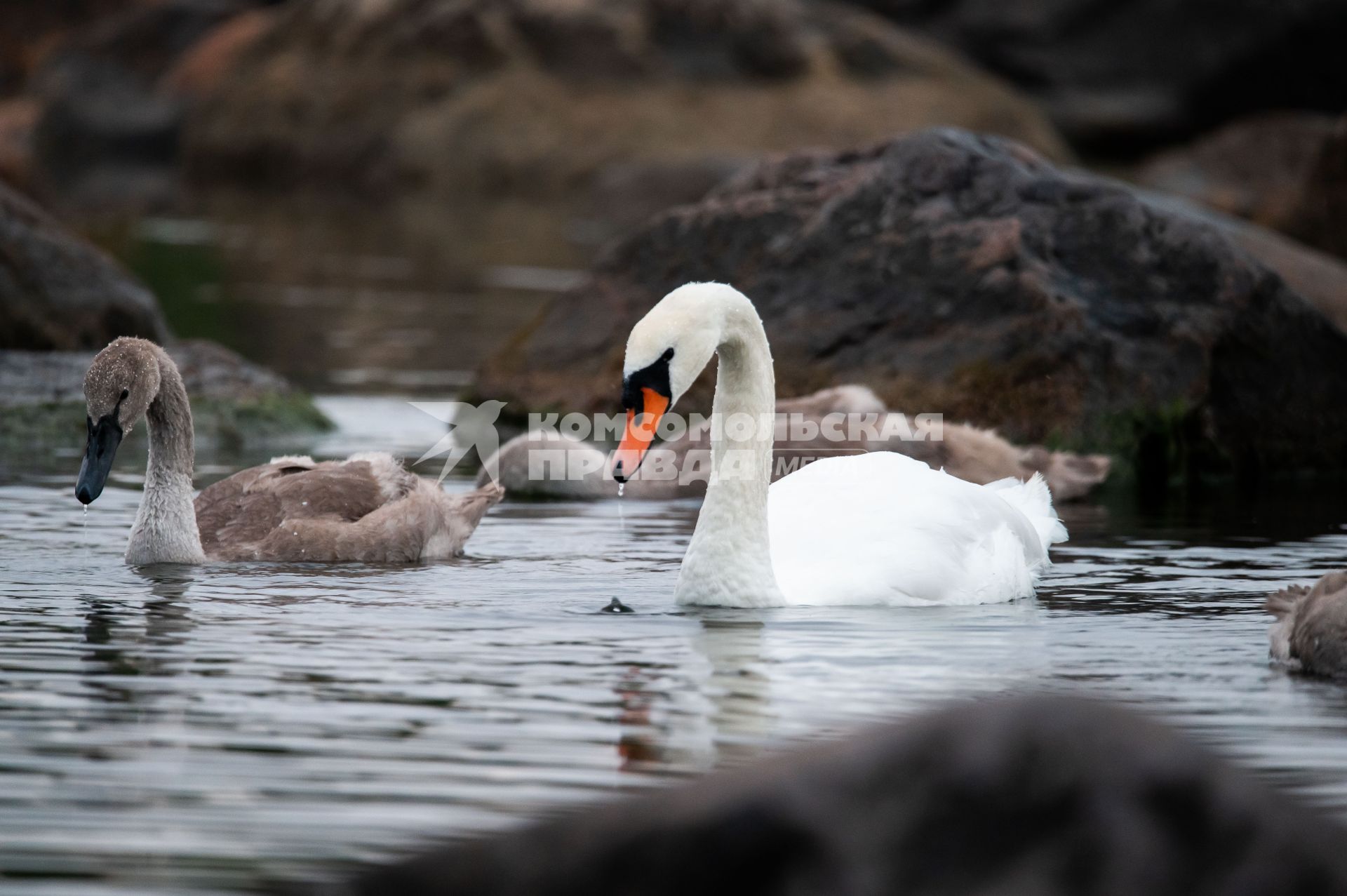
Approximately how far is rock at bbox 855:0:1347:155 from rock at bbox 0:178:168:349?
3364cm

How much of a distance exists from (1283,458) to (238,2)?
157 ft

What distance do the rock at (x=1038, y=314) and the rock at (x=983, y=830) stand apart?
9755 millimetres

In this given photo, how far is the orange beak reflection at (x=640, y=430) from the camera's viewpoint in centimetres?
746

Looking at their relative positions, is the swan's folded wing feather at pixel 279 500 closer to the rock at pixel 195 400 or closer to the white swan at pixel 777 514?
the white swan at pixel 777 514

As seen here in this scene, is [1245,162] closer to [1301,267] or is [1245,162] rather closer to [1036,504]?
[1301,267]

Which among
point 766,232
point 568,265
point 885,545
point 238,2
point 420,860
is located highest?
point 238,2

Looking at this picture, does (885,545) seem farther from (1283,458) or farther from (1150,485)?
(1283,458)

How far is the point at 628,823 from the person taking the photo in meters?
3.70

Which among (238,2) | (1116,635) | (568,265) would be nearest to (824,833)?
(1116,635)

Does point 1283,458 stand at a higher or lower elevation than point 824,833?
higher

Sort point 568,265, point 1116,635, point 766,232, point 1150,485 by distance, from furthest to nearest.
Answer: point 568,265 → point 766,232 → point 1150,485 → point 1116,635

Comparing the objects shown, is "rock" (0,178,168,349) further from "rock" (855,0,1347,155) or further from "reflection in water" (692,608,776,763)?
"rock" (855,0,1347,155)

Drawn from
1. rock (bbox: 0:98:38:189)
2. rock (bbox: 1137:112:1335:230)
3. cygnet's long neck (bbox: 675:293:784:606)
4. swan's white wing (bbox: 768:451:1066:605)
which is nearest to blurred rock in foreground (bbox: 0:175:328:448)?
Result: swan's white wing (bbox: 768:451:1066:605)

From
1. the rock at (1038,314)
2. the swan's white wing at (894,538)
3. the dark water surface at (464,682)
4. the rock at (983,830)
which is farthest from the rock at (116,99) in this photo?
the rock at (983,830)
